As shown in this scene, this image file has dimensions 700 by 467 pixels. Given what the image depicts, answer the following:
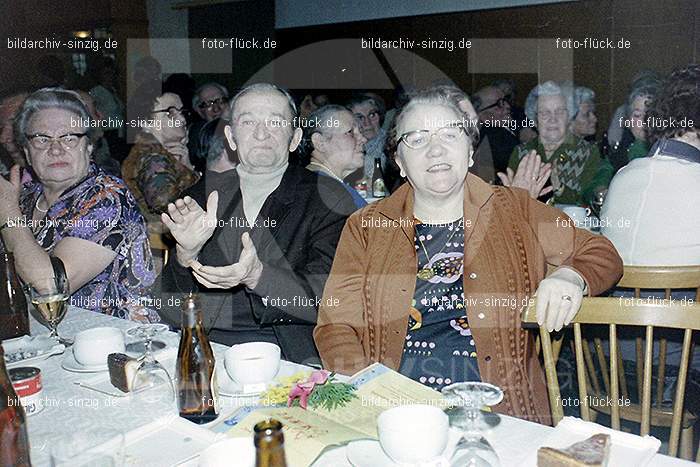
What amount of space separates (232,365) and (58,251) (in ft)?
3.57

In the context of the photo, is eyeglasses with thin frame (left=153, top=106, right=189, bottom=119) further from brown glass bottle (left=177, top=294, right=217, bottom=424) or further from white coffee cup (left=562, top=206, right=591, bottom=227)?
brown glass bottle (left=177, top=294, right=217, bottom=424)

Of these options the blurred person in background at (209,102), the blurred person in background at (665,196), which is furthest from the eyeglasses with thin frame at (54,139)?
the blurred person in background at (209,102)

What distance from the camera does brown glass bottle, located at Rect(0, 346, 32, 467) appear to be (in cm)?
98

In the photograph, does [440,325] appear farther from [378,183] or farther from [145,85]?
[145,85]

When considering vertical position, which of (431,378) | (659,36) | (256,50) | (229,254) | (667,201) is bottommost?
(431,378)

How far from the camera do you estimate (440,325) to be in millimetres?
1870

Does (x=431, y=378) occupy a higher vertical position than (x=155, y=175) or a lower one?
lower

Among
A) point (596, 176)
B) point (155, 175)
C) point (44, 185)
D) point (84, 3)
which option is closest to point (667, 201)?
point (596, 176)

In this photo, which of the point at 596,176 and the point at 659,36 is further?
the point at 659,36

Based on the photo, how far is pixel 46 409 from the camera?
132cm

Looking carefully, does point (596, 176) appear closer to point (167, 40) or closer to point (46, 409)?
point (46, 409)

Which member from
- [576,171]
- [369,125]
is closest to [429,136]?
[576,171]

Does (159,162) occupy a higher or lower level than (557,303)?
higher

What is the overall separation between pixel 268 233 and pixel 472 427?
1.37 meters
